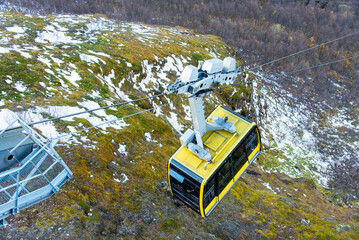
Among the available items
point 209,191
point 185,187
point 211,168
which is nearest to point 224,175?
point 211,168

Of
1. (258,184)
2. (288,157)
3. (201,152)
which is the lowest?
(288,157)

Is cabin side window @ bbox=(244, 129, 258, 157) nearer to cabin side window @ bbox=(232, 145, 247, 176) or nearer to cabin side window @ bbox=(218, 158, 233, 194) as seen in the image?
cabin side window @ bbox=(232, 145, 247, 176)

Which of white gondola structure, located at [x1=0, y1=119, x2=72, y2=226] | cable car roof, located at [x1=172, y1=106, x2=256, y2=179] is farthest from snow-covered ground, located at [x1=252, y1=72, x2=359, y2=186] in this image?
white gondola structure, located at [x1=0, y1=119, x2=72, y2=226]

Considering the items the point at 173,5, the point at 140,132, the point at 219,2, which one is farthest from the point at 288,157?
the point at 219,2

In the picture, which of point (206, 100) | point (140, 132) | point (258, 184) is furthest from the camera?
point (206, 100)


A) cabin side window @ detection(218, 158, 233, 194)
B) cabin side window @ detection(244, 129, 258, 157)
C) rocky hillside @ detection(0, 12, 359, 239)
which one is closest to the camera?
rocky hillside @ detection(0, 12, 359, 239)

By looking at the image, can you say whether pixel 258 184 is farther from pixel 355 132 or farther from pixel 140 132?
pixel 355 132

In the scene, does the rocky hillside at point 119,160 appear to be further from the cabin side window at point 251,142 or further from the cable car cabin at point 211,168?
the cabin side window at point 251,142
